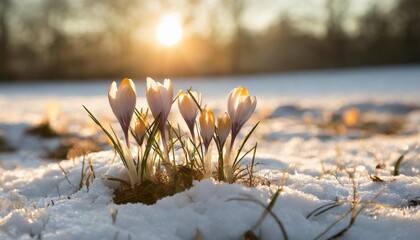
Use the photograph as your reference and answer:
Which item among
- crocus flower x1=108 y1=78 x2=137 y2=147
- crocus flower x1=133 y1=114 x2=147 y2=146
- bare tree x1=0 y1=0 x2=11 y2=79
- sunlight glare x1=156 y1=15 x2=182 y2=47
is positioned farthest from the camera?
sunlight glare x1=156 y1=15 x2=182 y2=47

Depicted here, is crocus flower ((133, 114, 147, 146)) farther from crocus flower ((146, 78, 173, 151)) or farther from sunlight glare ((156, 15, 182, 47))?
sunlight glare ((156, 15, 182, 47))

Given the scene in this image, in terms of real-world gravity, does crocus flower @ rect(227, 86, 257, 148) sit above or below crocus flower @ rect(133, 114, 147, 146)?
above

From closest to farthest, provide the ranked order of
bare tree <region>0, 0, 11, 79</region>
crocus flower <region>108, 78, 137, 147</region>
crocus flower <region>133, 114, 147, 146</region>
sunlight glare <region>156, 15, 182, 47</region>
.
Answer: crocus flower <region>108, 78, 137, 147</region>, crocus flower <region>133, 114, 147, 146</region>, bare tree <region>0, 0, 11, 79</region>, sunlight glare <region>156, 15, 182, 47</region>

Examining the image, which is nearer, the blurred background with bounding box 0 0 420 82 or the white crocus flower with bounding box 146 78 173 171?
the white crocus flower with bounding box 146 78 173 171

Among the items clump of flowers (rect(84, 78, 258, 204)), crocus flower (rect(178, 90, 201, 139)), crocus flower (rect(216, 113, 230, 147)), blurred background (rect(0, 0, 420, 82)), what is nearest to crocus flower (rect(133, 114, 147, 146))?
clump of flowers (rect(84, 78, 258, 204))

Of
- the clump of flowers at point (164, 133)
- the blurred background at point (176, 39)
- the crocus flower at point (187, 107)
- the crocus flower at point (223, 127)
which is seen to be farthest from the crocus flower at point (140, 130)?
the blurred background at point (176, 39)

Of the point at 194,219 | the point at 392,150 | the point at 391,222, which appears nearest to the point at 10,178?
the point at 194,219

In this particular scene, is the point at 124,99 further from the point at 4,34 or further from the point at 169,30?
the point at 4,34
